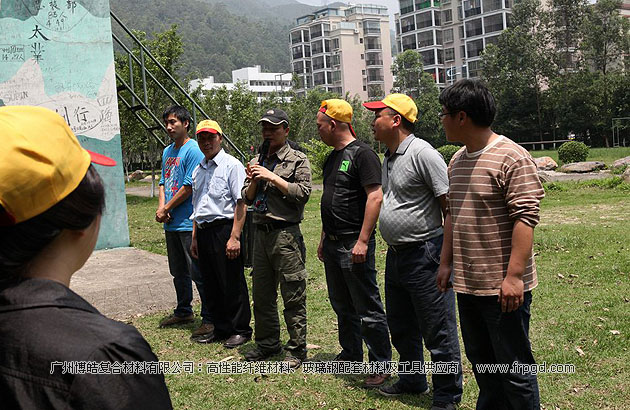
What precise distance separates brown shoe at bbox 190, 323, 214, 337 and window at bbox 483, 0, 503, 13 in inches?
2879

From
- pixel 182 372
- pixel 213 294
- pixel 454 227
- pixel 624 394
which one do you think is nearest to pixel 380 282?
pixel 213 294

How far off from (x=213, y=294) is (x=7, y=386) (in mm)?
4673

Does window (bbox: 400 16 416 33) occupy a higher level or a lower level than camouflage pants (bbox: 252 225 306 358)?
higher

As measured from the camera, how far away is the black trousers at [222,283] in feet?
18.7

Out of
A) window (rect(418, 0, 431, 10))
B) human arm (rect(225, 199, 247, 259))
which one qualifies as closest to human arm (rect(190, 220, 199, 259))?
human arm (rect(225, 199, 247, 259))

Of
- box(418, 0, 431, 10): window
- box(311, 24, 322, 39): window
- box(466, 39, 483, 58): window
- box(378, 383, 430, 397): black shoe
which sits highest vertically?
box(311, 24, 322, 39): window

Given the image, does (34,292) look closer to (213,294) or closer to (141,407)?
(141,407)

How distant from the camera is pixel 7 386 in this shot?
48.6 inches

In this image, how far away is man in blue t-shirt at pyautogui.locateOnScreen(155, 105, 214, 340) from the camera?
6059mm

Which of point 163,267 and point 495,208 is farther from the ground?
point 495,208

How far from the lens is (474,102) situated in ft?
Answer: 10.9

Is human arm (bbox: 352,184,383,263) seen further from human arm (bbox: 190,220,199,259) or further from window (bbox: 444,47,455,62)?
window (bbox: 444,47,455,62)

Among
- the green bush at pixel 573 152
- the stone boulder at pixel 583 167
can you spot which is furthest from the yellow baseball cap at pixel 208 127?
the green bush at pixel 573 152

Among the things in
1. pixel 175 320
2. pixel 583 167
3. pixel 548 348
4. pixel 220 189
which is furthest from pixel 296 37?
pixel 548 348
